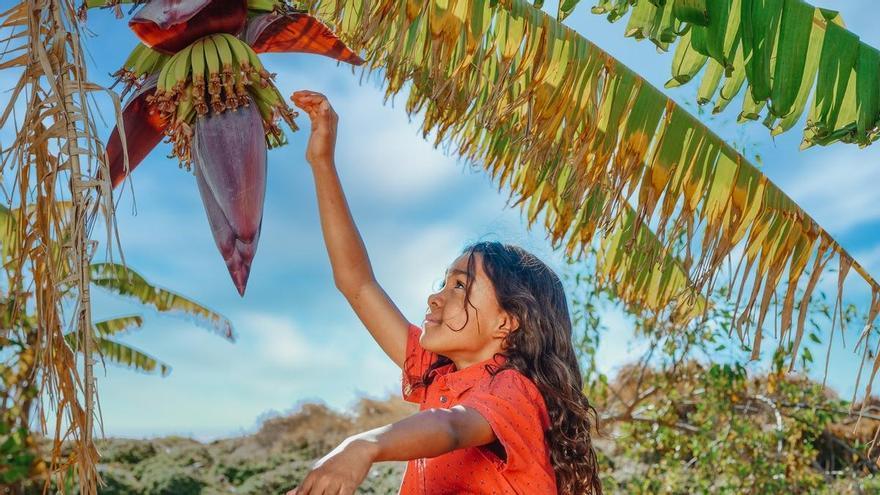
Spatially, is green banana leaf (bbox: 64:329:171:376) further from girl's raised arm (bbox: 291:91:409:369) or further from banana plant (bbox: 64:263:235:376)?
girl's raised arm (bbox: 291:91:409:369)

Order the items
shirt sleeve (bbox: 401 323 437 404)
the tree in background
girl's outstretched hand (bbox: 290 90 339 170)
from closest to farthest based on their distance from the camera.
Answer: girl's outstretched hand (bbox: 290 90 339 170) → shirt sleeve (bbox: 401 323 437 404) → the tree in background

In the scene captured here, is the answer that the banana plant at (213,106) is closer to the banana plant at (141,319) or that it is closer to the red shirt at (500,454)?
the red shirt at (500,454)

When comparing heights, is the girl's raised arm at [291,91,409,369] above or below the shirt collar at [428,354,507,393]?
above

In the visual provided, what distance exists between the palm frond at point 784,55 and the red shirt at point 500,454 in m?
0.95

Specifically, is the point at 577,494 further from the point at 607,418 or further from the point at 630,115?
the point at 607,418

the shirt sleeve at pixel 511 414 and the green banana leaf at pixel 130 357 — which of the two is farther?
the green banana leaf at pixel 130 357

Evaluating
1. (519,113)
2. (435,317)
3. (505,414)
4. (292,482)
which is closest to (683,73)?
(519,113)

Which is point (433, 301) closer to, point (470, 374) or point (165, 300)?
point (470, 374)

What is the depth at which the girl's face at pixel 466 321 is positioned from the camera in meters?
1.75

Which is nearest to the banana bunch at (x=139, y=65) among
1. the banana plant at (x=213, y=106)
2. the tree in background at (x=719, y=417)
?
the banana plant at (x=213, y=106)

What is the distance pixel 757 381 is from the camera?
17.7 ft

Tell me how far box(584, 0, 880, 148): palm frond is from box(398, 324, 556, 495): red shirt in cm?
95

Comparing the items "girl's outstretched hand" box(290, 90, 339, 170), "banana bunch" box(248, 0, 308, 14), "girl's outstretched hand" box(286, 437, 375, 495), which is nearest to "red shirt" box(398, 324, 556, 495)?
"girl's outstretched hand" box(286, 437, 375, 495)

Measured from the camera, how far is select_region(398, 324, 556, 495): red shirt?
1.49 metres
